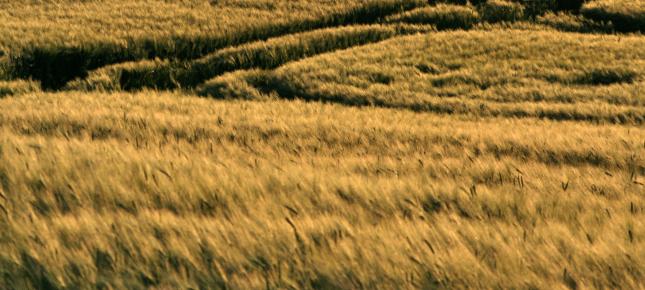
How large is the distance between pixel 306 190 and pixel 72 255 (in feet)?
4.91

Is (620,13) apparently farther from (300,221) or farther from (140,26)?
(300,221)

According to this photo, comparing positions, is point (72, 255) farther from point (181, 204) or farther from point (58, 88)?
point (58, 88)

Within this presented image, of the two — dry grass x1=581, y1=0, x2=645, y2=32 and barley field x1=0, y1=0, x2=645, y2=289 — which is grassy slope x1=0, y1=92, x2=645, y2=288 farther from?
dry grass x1=581, y1=0, x2=645, y2=32

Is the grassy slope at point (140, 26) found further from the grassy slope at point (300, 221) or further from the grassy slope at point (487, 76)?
the grassy slope at point (300, 221)

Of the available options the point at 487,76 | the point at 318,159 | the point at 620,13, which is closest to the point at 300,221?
the point at 318,159

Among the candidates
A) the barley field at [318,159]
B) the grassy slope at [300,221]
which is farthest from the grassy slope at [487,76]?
the grassy slope at [300,221]

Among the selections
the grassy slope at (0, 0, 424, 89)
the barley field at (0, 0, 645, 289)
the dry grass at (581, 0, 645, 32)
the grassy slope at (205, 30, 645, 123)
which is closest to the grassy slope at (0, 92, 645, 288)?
the barley field at (0, 0, 645, 289)

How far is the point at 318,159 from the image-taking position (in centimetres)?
571

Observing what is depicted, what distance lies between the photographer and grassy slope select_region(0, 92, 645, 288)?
2.61m

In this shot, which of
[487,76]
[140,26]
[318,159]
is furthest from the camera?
[140,26]

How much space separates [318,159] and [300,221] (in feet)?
8.44

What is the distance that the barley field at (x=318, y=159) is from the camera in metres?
2.67

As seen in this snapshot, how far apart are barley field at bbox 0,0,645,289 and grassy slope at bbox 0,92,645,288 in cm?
1

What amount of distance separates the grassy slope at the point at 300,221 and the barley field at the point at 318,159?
0.04ft
